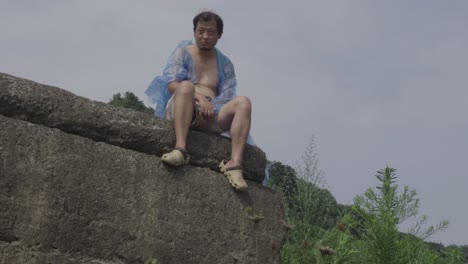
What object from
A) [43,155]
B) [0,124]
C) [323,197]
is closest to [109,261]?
[43,155]

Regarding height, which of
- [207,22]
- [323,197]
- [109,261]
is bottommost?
[109,261]

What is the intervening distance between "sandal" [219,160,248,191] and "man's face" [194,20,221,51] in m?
0.90

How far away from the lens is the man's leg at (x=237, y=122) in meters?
4.32

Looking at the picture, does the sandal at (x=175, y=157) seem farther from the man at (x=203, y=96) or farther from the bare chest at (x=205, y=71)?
the bare chest at (x=205, y=71)

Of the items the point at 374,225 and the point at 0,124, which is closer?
the point at 0,124

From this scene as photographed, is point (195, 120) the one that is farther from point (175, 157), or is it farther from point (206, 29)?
point (206, 29)

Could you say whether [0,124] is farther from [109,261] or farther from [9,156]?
[109,261]

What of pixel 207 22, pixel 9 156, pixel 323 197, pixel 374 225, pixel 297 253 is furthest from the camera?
pixel 323 197

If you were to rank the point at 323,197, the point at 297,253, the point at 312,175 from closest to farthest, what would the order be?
the point at 297,253
the point at 312,175
the point at 323,197

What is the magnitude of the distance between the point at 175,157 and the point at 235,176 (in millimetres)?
426

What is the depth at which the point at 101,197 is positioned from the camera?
146 inches

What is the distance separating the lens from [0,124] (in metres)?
3.51

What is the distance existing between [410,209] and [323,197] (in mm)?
2076

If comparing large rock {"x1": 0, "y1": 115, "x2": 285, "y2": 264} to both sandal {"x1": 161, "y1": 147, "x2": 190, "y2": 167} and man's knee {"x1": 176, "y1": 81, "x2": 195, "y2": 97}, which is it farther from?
man's knee {"x1": 176, "y1": 81, "x2": 195, "y2": 97}
